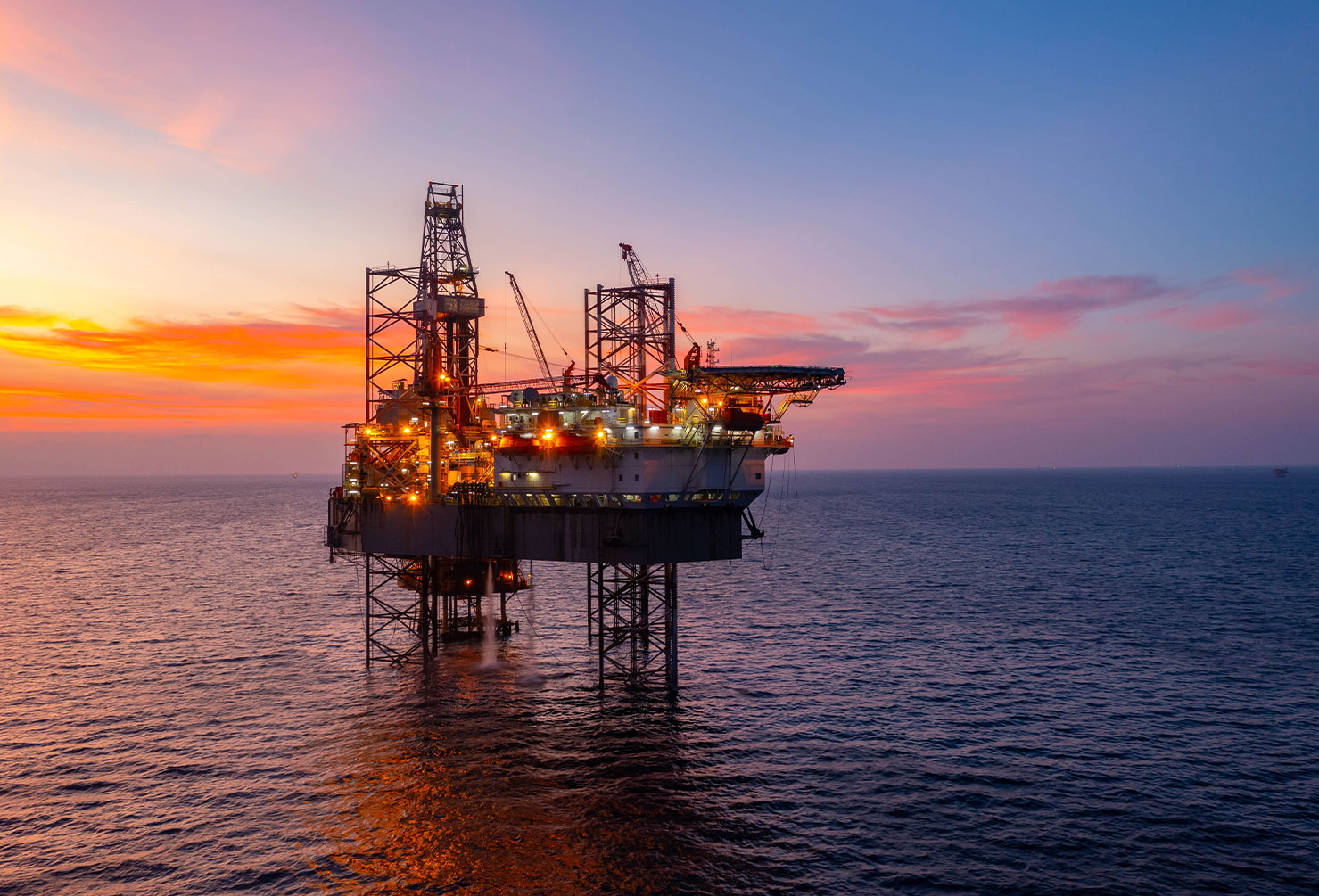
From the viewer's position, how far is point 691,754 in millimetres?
40719

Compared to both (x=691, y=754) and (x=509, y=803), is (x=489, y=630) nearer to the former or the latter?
(x=691, y=754)

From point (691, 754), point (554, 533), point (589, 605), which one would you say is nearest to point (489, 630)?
point (589, 605)

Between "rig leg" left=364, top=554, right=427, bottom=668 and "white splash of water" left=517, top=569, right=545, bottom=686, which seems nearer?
"white splash of water" left=517, top=569, right=545, bottom=686

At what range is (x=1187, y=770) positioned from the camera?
38719 millimetres

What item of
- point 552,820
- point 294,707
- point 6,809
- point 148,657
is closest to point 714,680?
point 552,820

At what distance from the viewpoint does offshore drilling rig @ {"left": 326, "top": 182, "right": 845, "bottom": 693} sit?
1844 inches

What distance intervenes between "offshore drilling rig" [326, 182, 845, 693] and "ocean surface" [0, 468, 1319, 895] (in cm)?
619

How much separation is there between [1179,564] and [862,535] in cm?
5697

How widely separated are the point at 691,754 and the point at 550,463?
61.7 ft

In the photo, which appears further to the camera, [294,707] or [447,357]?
[447,357]

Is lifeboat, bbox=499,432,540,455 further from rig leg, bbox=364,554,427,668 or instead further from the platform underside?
rig leg, bbox=364,554,427,668

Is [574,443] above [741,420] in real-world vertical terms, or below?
below

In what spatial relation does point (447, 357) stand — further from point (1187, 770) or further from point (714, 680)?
point (1187, 770)

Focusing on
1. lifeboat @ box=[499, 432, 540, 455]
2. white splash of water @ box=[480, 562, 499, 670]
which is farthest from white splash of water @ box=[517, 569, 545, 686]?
→ lifeboat @ box=[499, 432, 540, 455]
